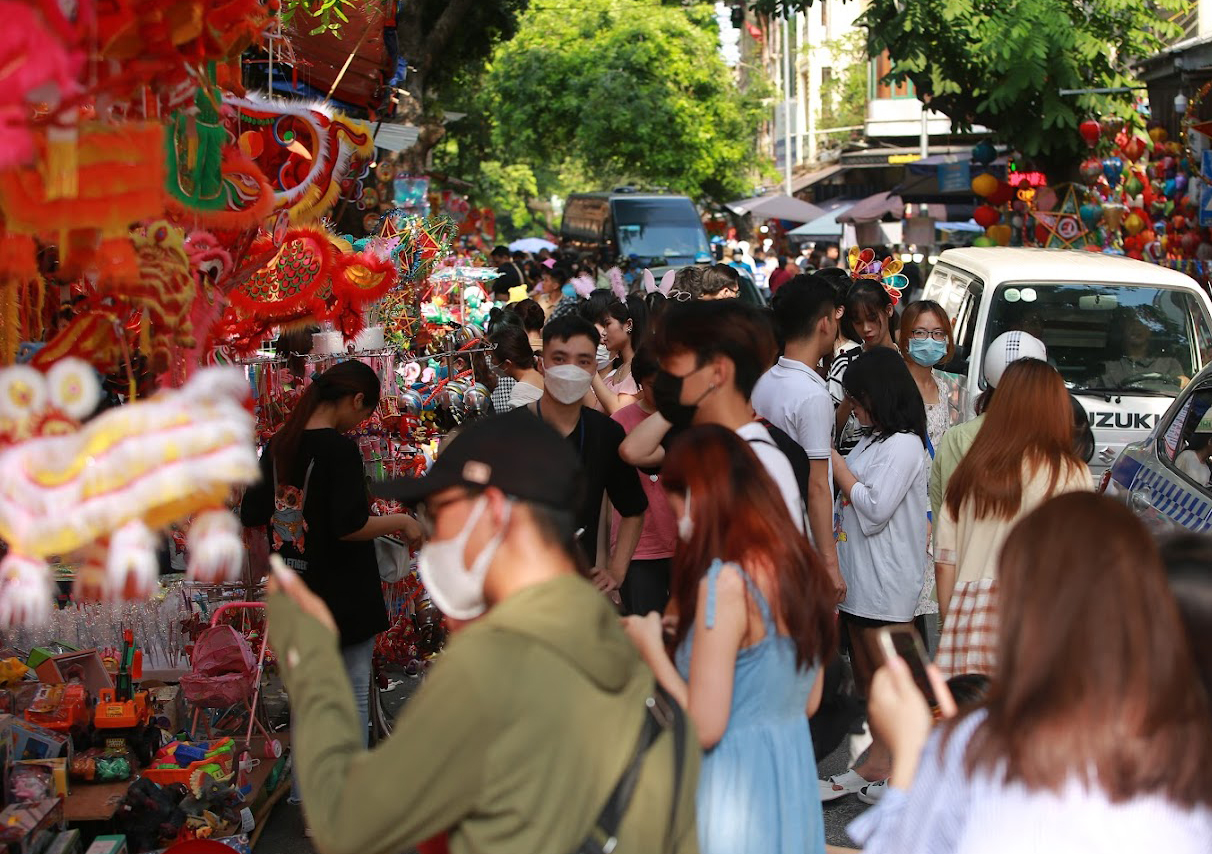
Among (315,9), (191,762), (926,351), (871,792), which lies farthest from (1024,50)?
(191,762)

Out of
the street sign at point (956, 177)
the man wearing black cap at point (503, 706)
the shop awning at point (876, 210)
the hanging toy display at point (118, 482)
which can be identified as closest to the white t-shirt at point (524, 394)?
the man wearing black cap at point (503, 706)

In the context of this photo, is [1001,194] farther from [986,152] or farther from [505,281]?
[505,281]

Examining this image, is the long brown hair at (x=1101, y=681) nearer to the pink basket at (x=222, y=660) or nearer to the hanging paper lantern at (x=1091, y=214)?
the pink basket at (x=222, y=660)

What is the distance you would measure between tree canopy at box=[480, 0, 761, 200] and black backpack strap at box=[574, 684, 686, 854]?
30484mm

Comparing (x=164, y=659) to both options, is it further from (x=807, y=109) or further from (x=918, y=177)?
(x=807, y=109)

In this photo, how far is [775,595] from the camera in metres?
2.97

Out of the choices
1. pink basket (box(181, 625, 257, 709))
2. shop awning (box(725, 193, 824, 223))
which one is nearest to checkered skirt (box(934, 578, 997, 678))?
pink basket (box(181, 625, 257, 709))

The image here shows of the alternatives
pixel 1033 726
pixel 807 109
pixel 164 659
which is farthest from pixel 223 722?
pixel 807 109

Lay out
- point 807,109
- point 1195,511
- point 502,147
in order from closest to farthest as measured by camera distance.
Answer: point 1195,511 → point 502,147 → point 807,109

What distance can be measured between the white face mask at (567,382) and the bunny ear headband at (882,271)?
4.50 meters

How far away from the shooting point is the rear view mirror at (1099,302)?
9.02m

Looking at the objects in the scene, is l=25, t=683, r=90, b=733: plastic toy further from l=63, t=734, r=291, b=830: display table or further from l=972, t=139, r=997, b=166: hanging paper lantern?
l=972, t=139, r=997, b=166: hanging paper lantern

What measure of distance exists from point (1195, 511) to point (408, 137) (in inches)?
248

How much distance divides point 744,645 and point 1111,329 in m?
6.82
